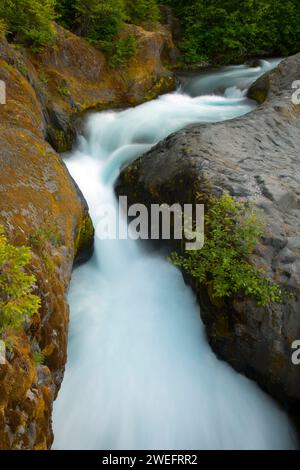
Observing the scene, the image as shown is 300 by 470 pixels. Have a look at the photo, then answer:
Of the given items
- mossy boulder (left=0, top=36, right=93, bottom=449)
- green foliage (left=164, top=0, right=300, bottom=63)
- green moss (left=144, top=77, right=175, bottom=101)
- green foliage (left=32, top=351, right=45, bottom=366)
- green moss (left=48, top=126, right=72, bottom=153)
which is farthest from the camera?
green foliage (left=164, top=0, right=300, bottom=63)

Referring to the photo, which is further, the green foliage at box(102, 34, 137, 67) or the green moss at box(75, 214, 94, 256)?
the green foliage at box(102, 34, 137, 67)

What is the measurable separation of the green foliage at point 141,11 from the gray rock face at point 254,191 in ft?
22.5

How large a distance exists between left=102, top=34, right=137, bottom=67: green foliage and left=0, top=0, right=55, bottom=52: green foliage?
6.16 feet

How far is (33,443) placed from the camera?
276 cm

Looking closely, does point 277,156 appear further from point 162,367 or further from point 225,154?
point 162,367

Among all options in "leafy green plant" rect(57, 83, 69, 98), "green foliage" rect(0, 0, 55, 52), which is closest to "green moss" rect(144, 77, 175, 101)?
"leafy green plant" rect(57, 83, 69, 98)

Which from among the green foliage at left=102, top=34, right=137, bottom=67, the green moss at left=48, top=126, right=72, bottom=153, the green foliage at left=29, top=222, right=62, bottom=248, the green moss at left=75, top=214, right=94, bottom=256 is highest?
the green foliage at left=102, top=34, right=137, bottom=67

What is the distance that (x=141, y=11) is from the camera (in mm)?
12109

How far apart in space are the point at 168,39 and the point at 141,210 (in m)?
8.93

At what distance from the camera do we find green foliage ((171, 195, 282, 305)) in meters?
4.29

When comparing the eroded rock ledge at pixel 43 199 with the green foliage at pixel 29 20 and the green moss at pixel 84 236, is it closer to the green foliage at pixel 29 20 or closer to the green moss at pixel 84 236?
the green moss at pixel 84 236

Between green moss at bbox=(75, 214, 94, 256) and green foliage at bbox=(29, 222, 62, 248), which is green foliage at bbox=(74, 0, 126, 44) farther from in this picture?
green foliage at bbox=(29, 222, 62, 248)

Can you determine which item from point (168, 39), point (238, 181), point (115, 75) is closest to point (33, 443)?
point (238, 181)

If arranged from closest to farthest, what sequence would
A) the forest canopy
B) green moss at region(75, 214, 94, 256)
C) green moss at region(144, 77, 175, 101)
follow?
green moss at region(75, 214, 94, 256), green moss at region(144, 77, 175, 101), the forest canopy
